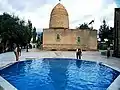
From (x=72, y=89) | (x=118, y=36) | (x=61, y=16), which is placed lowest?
(x=72, y=89)

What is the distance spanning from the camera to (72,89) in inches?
425

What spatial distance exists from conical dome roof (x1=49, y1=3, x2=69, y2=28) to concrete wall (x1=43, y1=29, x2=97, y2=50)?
291 cm

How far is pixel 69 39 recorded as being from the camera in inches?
2031

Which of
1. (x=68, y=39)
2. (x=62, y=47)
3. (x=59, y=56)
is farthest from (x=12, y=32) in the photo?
(x=68, y=39)

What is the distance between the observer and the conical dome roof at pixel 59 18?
5483 cm

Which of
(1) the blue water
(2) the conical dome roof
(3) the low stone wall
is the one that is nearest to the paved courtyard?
(1) the blue water

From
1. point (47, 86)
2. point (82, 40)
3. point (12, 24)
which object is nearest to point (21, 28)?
point (12, 24)

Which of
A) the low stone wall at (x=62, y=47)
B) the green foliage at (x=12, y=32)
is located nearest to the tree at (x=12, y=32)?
the green foliage at (x=12, y=32)

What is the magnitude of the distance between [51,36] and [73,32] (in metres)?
4.24

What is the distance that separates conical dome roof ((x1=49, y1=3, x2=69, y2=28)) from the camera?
54.8m

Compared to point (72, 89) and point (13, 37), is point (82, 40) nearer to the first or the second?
point (13, 37)

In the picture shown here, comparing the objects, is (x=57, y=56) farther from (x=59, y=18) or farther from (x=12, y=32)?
(x=59, y=18)

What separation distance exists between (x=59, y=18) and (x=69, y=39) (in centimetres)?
597

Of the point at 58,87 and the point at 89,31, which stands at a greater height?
the point at 89,31
